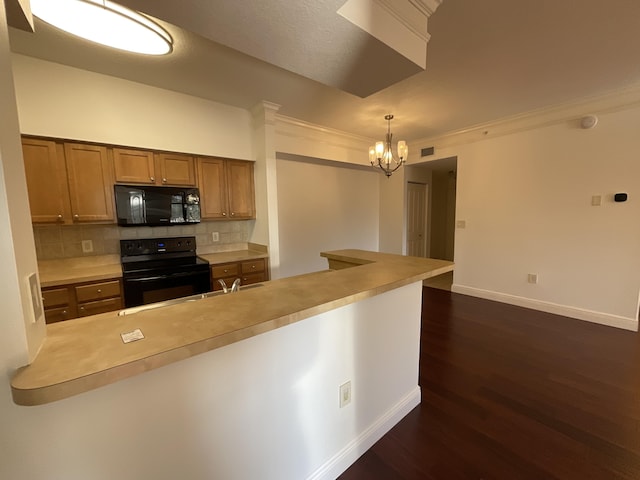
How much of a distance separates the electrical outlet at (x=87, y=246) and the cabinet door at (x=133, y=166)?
0.74 meters

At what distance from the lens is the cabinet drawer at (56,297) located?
2.12 m

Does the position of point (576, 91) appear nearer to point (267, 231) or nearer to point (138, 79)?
point (267, 231)

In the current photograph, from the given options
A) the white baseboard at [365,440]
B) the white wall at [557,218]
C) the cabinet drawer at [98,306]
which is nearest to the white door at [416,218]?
the white wall at [557,218]

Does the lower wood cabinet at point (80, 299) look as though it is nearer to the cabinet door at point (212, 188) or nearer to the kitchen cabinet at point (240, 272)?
the kitchen cabinet at point (240, 272)

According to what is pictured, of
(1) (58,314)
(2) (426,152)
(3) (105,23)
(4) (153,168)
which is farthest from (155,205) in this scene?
(2) (426,152)

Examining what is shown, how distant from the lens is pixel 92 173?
2.53 m

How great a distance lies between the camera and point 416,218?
5723mm

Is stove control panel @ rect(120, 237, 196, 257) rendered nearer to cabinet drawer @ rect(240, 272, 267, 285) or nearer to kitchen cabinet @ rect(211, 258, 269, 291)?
kitchen cabinet @ rect(211, 258, 269, 291)

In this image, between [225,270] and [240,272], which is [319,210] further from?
[225,270]

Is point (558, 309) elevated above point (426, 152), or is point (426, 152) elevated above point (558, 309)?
point (426, 152)

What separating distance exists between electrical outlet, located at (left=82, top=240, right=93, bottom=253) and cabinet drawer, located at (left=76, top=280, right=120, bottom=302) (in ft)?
2.15

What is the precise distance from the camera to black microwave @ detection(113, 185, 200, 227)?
2.66 meters

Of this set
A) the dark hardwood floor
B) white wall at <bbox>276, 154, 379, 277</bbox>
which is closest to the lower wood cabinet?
white wall at <bbox>276, 154, 379, 277</bbox>

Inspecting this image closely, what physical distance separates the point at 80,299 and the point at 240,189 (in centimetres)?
196
